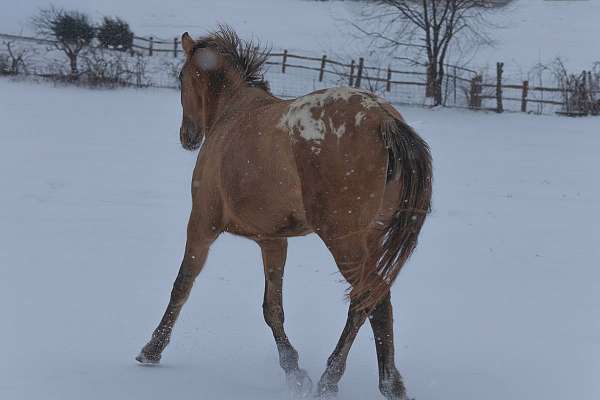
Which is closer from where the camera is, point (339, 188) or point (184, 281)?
point (339, 188)

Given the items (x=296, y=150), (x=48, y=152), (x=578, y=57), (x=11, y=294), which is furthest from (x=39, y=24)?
(x=296, y=150)

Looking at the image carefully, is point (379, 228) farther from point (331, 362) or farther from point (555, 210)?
point (555, 210)

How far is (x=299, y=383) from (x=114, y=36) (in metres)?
24.4

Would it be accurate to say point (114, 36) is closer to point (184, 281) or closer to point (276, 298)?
point (184, 281)

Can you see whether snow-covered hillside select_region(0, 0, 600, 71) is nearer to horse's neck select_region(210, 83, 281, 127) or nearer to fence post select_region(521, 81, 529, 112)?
fence post select_region(521, 81, 529, 112)

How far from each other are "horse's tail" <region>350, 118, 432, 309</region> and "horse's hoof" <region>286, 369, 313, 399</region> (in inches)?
29.5

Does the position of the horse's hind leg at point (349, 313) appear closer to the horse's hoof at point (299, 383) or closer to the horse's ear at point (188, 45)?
the horse's hoof at point (299, 383)

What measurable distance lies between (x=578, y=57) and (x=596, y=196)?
67.9 ft

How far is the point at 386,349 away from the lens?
405 centimetres

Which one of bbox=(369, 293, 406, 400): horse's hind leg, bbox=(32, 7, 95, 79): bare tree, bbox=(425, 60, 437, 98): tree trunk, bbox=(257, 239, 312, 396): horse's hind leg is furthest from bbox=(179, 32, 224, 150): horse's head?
bbox=(425, 60, 437, 98): tree trunk

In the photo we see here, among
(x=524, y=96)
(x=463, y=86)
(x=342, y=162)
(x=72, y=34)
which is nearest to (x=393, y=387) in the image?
(x=342, y=162)

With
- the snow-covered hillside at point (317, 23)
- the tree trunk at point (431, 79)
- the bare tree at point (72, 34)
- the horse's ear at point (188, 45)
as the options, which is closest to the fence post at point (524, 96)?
the tree trunk at point (431, 79)

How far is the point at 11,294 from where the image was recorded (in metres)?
5.95

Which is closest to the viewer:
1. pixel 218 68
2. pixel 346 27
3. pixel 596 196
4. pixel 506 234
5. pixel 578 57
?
pixel 218 68
